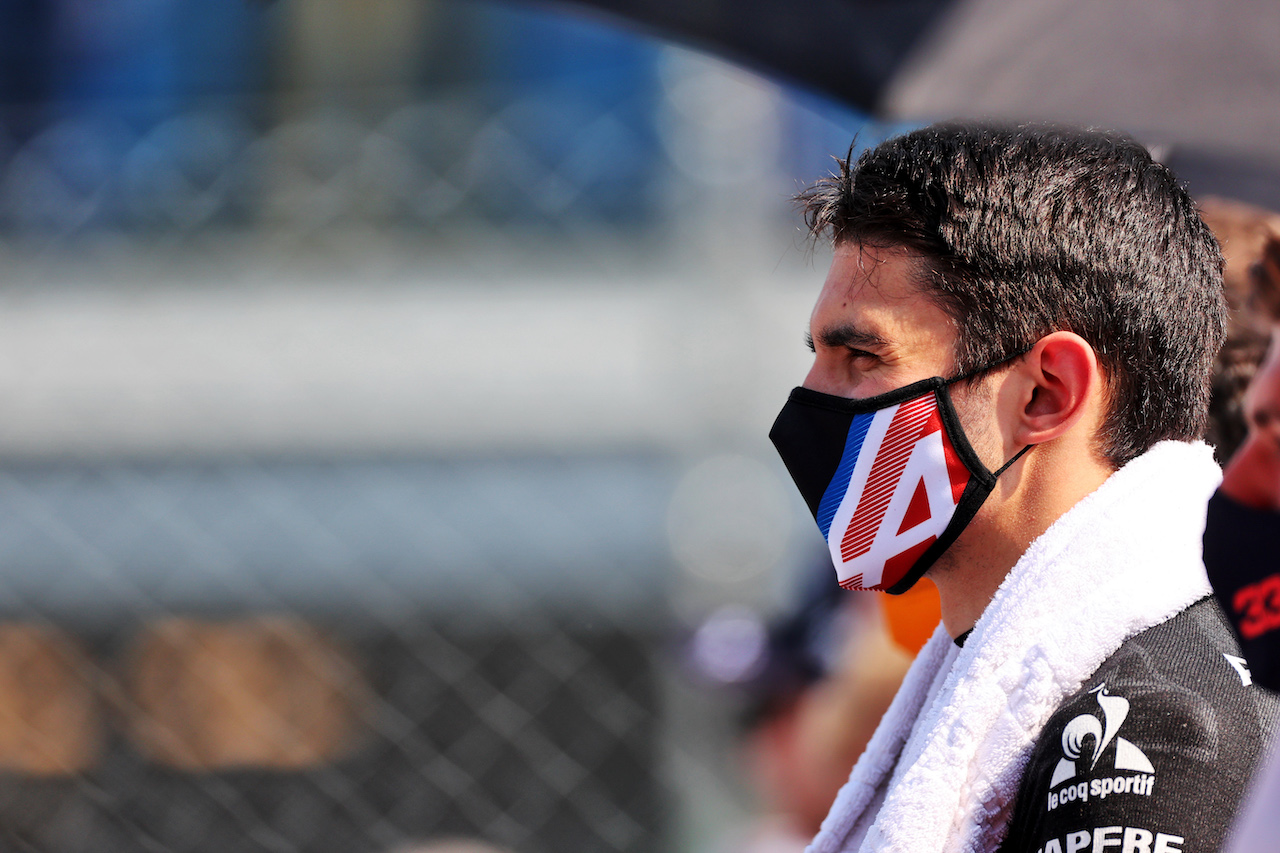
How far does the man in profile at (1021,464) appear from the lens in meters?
0.94

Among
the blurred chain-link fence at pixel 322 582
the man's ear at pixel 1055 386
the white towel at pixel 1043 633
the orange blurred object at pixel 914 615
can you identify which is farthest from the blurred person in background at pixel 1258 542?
the blurred chain-link fence at pixel 322 582

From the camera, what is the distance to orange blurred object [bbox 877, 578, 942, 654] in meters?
1.92

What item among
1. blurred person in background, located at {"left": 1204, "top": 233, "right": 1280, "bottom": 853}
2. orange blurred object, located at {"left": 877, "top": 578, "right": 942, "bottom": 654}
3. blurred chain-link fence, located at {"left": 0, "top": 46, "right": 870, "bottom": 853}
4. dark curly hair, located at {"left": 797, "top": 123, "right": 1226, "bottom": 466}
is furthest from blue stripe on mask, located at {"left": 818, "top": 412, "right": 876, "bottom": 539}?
blurred chain-link fence, located at {"left": 0, "top": 46, "right": 870, "bottom": 853}

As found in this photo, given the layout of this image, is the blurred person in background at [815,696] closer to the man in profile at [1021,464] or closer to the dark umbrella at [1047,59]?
the man in profile at [1021,464]

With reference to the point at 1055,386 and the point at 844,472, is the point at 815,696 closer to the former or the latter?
the point at 844,472

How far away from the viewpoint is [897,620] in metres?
1.99

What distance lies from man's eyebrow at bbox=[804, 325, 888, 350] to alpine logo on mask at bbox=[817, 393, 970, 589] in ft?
0.22

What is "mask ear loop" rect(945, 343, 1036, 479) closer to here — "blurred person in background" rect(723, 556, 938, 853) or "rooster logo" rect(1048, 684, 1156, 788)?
"rooster logo" rect(1048, 684, 1156, 788)

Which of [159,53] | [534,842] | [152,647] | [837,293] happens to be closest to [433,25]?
[159,53]

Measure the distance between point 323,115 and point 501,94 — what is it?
617 millimetres

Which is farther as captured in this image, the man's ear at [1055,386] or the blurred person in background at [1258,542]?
the man's ear at [1055,386]

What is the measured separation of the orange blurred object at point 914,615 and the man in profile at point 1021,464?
0.64 metres

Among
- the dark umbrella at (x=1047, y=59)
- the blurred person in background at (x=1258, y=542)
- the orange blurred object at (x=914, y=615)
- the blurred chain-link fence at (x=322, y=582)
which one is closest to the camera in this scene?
the blurred person in background at (x=1258, y=542)

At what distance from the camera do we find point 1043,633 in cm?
98
